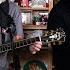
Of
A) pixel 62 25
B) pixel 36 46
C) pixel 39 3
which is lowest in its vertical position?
pixel 36 46

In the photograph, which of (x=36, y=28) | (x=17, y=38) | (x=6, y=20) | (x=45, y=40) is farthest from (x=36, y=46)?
(x=36, y=28)

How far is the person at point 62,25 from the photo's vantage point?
2.07 metres

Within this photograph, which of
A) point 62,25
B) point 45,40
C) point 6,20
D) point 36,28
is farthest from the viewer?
point 36,28

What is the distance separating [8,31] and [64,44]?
43 cm

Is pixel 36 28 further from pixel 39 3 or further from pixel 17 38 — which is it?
pixel 17 38

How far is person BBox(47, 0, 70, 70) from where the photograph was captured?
207 cm

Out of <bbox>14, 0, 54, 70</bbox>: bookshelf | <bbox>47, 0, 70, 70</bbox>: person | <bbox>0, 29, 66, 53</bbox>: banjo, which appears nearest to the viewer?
<bbox>0, 29, 66, 53</bbox>: banjo

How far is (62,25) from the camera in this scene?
206 centimetres

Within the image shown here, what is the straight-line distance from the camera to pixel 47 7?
2.51 meters

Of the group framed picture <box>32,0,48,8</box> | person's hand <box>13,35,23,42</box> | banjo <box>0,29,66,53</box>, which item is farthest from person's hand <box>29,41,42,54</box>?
framed picture <box>32,0,48,8</box>

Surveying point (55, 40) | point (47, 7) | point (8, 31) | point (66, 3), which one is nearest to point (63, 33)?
point (55, 40)

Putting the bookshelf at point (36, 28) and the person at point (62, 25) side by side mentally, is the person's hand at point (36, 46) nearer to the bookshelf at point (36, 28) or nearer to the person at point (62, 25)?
the person at point (62, 25)

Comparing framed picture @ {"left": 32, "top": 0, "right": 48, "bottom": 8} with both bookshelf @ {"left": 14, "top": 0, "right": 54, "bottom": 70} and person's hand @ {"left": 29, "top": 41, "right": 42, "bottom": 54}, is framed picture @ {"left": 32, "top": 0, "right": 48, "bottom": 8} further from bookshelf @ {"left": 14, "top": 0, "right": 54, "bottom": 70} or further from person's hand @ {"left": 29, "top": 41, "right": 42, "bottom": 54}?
person's hand @ {"left": 29, "top": 41, "right": 42, "bottom": 54}

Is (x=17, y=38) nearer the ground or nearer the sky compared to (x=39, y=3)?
nearer the ground
